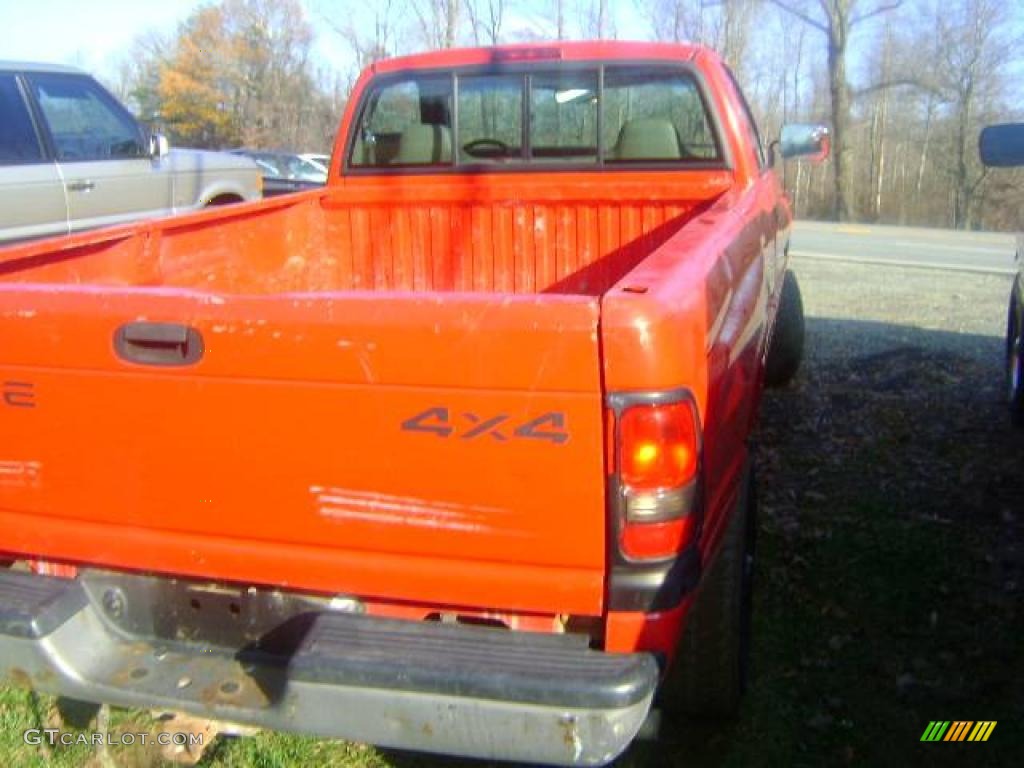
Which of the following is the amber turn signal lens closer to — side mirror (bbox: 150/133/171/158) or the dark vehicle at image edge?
the dark vehicle at image edge

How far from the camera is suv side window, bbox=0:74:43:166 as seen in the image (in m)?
7.29

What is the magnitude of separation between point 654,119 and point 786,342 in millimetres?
2203

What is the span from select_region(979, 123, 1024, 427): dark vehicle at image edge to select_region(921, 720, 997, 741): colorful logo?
2389 mm

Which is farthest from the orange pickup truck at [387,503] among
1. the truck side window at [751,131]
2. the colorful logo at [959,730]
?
the truck side window at [751,131]

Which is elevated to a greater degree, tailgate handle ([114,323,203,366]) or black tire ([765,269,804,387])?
tailgate handle ([114,323,203,366])

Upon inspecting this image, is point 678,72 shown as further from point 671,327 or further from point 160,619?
point 160,619

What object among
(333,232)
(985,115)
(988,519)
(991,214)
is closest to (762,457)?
(988,519)

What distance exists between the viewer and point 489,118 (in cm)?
470

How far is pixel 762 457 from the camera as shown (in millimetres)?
5227

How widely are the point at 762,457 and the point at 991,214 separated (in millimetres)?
30997

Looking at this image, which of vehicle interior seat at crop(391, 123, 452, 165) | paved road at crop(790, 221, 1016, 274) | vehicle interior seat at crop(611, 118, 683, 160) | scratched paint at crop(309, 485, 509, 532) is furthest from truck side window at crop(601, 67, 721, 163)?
paved road at crop(790, 221, 1016, 274)

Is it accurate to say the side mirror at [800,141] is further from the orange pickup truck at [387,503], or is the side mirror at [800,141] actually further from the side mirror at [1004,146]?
the orange pickup truck at [387,503]

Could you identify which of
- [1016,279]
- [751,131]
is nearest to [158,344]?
[751,131]

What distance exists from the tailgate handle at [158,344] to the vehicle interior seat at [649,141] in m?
2.69
